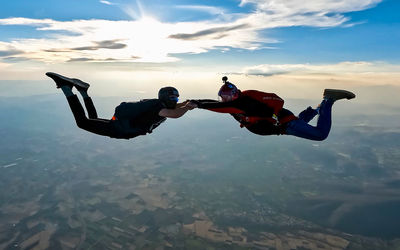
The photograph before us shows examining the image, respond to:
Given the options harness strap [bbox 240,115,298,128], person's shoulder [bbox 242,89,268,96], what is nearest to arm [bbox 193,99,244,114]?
person's shoulder [bbox 242,89,268,96]

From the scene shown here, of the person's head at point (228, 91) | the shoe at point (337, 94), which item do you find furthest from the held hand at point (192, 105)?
the shoe at point (337, 94)

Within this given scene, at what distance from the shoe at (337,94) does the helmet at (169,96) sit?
4.52 meters

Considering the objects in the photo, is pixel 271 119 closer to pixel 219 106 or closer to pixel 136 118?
pixel 219 106

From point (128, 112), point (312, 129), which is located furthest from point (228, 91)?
point (128, 112)

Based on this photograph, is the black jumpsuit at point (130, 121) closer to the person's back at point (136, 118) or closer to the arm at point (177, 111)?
the person's back at point (136, 118)

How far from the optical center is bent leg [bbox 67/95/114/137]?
7.80m

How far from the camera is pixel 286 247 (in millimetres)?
72062

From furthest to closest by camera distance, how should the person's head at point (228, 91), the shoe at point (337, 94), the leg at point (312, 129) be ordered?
the leg at point (312, 129) → the shoe at point (337, 94) → the person's head at point (228, 91)

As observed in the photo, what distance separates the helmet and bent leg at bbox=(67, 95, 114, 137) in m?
2.06

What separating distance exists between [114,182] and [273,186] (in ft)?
265

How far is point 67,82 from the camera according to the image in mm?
7445

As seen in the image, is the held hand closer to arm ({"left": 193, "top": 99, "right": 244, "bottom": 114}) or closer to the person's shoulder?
arm ({"left": 193, "top": 99, "right": 244, "bottom": 114})

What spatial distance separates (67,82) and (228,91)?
4777 mm

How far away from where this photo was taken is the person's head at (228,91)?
22.0ft
